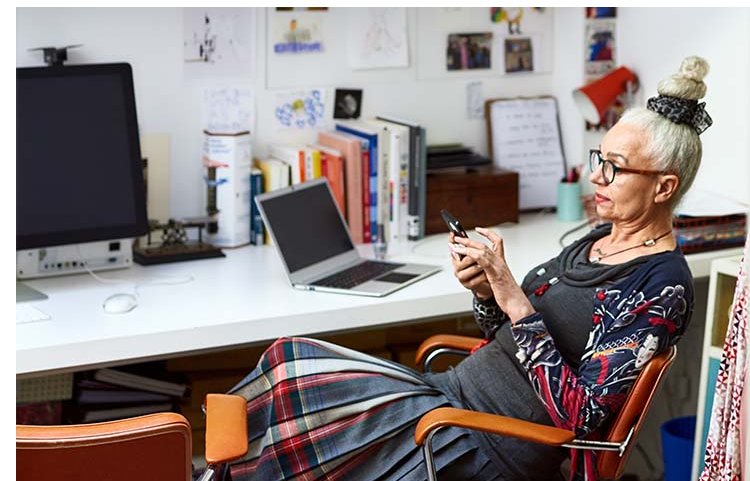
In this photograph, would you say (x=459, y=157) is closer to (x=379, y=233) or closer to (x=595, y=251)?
(x=379, y=233)

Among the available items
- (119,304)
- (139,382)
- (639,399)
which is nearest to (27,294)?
(119,304)

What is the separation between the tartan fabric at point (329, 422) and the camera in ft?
7.05

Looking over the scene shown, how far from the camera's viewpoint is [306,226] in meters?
2.85

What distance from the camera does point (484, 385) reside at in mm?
2295

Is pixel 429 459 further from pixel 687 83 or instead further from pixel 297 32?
pixel 297 32

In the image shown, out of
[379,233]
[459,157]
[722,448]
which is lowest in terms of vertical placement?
[722,448]

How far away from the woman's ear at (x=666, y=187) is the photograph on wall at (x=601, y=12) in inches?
52.9

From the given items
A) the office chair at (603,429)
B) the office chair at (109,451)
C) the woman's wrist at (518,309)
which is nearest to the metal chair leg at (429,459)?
the office chair at (603,429)

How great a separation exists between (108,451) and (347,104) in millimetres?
1805

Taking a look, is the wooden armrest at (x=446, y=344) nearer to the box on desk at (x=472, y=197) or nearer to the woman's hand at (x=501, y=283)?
the woman's hand at (x=501, y=283)

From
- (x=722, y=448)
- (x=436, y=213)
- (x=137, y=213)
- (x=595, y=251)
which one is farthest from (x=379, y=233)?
(x=722, y=448)

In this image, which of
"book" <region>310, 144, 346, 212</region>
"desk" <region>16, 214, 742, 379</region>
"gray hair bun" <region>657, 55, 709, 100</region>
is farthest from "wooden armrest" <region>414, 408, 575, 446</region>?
"book" <region>310, 144, 346, 212</region>

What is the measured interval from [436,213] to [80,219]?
3.57 ft
